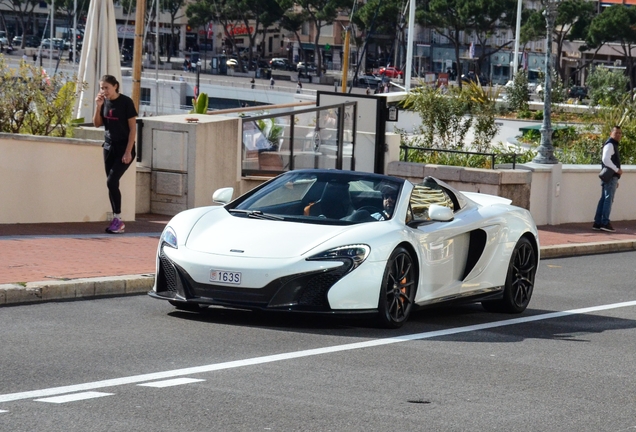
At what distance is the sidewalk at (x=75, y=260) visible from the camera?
1015 centimetres

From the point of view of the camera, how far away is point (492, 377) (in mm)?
7582

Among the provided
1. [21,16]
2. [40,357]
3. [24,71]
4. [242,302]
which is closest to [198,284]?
[242,302]

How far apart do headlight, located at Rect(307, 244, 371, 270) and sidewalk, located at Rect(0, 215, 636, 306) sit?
2.67m

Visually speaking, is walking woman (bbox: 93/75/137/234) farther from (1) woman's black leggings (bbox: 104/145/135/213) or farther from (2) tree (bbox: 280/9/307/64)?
(2) tree (bbox: 280/9/307/64)

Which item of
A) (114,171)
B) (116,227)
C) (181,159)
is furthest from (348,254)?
(181,159)

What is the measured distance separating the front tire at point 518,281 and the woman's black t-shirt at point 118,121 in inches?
203

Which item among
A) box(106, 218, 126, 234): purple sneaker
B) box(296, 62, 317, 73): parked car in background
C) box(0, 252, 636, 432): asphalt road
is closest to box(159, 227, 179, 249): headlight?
box(0, 252, 636, 432): asphalt road

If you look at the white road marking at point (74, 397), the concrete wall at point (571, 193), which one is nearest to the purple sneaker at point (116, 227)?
the white road marking at point (74, 397)

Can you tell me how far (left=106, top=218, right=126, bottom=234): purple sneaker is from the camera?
14.1m

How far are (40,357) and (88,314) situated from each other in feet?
6.65

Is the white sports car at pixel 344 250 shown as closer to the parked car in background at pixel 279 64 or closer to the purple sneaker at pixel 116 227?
the purple sneaker at pixel 116 227

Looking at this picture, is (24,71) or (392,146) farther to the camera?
(392,146)

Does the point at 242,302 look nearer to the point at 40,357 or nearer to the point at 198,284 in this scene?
the point at 198,284

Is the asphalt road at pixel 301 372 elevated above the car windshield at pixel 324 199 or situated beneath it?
situated beneath
